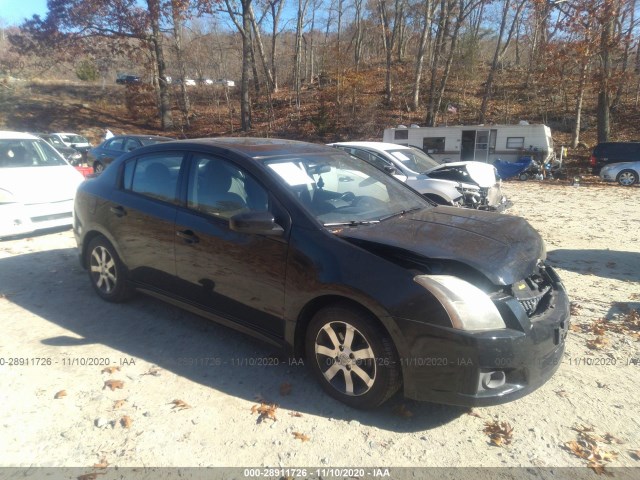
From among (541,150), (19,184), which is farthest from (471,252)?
(541,150)

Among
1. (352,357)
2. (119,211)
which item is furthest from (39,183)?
(352,357)

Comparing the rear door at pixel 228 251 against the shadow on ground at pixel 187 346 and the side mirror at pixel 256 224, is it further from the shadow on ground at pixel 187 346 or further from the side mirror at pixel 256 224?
the shadow on ground at pixel 187 346

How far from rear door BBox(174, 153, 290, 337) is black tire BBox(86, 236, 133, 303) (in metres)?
0.98

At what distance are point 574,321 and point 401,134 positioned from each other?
60.0 feet

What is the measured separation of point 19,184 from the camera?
7.01 metres

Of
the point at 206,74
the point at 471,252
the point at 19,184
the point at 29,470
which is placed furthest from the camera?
the point at 206,74

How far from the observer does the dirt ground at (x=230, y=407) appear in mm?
2717

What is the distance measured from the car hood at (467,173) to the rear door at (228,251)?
21.9 ft

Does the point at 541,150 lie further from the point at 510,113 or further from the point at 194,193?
the point at 194,193

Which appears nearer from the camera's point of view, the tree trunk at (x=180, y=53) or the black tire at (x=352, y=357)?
the black tire at (x=352, y=357)

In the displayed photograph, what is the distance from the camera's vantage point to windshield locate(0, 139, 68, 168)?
7.70m

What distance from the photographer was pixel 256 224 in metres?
3.18

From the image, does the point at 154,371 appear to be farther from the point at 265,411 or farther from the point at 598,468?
the point at 598,468

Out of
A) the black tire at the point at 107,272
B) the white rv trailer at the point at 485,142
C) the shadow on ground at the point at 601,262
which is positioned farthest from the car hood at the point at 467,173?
the white rv trailer at the point at 485,142
